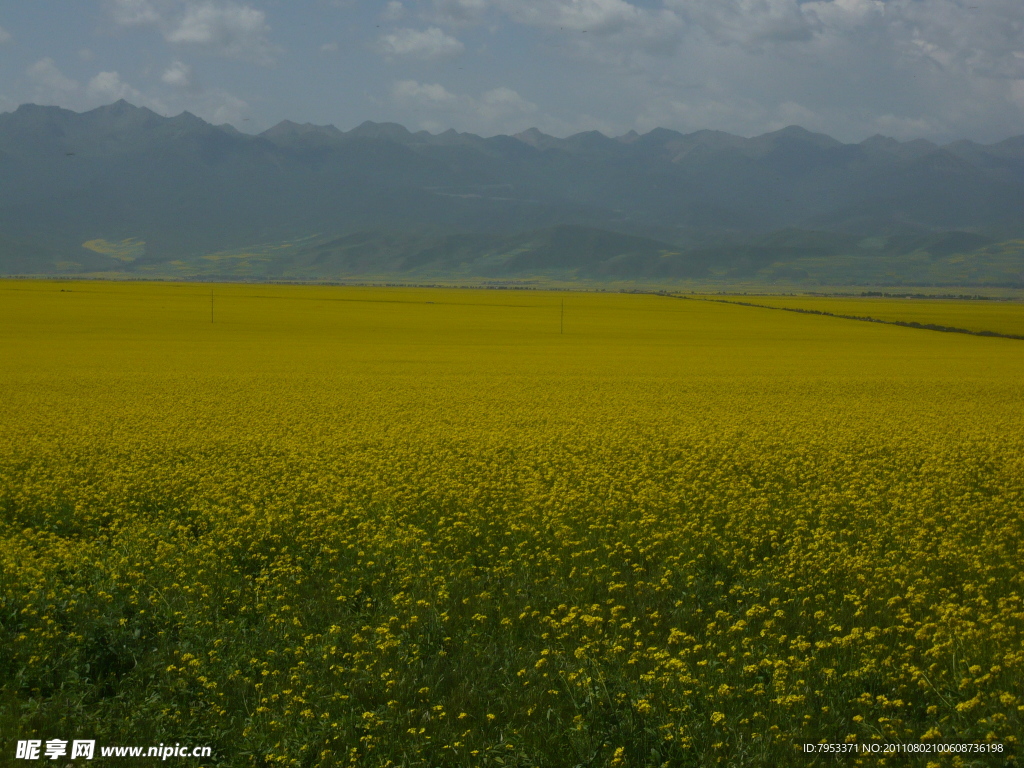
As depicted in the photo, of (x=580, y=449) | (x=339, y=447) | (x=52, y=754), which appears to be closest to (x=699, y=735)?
(x=52, y=754)

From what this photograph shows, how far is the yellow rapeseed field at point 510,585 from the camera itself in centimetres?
609

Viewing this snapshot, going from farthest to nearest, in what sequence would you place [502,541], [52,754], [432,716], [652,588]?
[502,541] < [652,588] < [432,716] < [52,754]

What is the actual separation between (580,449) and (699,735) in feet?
28.7

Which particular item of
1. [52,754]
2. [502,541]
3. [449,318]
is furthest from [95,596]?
[449,318]

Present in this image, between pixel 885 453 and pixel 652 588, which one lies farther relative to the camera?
pixel 885 453

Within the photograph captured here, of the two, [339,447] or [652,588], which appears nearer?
[652,588]

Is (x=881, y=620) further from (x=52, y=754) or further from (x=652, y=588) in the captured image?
(x=52, y=754)

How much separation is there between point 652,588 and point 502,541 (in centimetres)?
193

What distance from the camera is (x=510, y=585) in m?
8.51

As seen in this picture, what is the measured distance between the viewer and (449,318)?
218 ft

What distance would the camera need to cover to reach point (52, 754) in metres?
5.81

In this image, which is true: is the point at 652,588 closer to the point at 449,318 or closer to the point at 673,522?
the point at 673,522

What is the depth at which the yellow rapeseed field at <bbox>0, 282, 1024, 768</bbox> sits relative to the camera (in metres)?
6.09

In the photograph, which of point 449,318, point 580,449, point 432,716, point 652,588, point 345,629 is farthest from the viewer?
point 449,318
